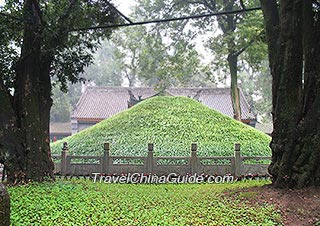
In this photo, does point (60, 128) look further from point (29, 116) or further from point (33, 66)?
point (29, 116)

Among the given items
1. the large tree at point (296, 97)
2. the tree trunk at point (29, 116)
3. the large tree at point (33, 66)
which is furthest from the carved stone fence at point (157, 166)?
the large tree at point (296, 97)

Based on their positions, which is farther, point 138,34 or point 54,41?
point 138,34

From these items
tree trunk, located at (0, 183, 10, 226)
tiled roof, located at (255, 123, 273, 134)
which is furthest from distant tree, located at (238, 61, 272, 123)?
tree trunk, located at (0, 183, 10, 226)

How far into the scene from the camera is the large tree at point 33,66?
8.15 meters

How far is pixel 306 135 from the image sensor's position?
21.8ft

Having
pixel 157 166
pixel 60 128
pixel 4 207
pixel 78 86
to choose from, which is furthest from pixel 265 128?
pixel 4 207

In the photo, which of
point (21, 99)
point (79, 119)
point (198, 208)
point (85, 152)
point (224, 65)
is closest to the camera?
point (198, 208)

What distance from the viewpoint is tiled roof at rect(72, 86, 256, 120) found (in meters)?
31.1

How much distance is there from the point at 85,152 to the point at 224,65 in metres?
11.7

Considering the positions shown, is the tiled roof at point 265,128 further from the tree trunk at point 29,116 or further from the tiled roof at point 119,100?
the tree trunk at point 29,116

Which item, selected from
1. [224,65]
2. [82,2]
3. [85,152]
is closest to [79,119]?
[224,65]

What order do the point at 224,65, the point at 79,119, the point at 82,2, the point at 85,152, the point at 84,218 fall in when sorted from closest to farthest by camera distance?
the point at 84,218, the point at 82,2, the point at 85,152, the point at 224,65, the point at 79,119

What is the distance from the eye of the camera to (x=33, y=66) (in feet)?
28.6

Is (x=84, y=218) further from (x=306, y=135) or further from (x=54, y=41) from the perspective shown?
(x=54, y=41)
